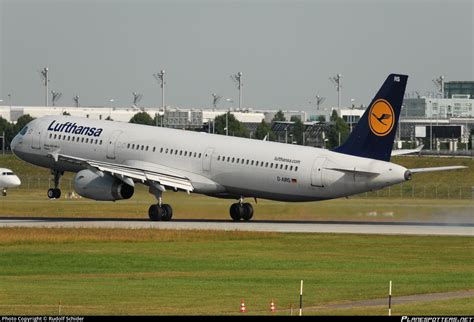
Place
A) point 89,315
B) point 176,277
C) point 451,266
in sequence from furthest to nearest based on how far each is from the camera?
point 451,266 < point 176,277 < point 89,315

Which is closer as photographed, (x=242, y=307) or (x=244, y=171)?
(x=242, y=307)

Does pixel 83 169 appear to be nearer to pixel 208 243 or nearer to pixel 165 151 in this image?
pixel 165 151

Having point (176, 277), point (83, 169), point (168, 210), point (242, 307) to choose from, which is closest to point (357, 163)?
point (168, 210)

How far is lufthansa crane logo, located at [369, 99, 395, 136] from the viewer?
70500mm

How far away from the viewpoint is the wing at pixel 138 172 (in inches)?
2928

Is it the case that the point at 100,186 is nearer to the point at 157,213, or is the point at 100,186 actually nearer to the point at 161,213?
the point at 157,213

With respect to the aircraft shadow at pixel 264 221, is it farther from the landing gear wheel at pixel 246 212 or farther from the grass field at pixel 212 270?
the grass field at pixel 212 270

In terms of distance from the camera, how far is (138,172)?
75.7 metres

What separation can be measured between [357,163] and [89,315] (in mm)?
36955

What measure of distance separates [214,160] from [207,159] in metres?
0.56

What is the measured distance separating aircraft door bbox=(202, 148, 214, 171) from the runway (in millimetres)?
3120

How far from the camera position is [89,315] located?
34812mm

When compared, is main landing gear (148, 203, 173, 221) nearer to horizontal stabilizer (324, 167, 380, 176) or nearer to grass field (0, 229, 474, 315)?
grass field (0, 229, 474, 315)

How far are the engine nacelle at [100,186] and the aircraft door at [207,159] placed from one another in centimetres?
453
